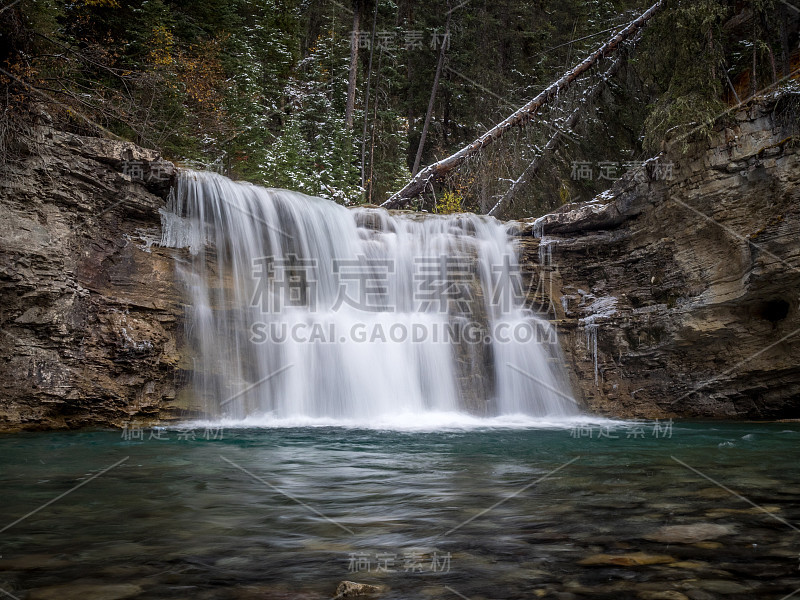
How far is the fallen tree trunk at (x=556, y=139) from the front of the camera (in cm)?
1672

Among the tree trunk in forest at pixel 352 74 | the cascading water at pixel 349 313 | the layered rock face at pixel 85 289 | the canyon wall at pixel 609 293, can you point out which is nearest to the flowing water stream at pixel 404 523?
the layered rock face at pixel 85 289

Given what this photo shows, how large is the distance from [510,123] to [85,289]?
1261 cm

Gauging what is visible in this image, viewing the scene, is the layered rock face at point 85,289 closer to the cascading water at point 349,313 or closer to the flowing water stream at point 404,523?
the cascading water at point 349,313

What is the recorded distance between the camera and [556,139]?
58.3 feet

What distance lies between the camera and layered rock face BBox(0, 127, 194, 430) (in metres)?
8.93

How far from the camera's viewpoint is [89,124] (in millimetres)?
10133

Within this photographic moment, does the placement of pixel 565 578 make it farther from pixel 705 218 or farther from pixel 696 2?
pixel 696 2

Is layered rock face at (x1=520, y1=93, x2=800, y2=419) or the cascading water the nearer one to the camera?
layered rock face at (x1=520, y1=93, x2=800, y2=419)

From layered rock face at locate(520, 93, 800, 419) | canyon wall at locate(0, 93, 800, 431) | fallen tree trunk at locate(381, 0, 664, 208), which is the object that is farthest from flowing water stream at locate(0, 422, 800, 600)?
fallen tree trunk at locate(381, 0, 664, 208)

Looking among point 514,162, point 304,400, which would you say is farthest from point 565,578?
point 514,162

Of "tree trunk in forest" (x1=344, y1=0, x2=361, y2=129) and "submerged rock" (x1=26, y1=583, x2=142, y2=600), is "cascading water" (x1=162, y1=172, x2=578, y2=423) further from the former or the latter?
"tree trunk in forest" (x1=344, y1=0, x2=361, y2=129)

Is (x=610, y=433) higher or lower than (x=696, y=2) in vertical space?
lower

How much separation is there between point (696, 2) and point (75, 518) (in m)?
14.5

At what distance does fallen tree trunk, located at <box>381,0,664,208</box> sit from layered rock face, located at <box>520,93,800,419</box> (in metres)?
4.32
